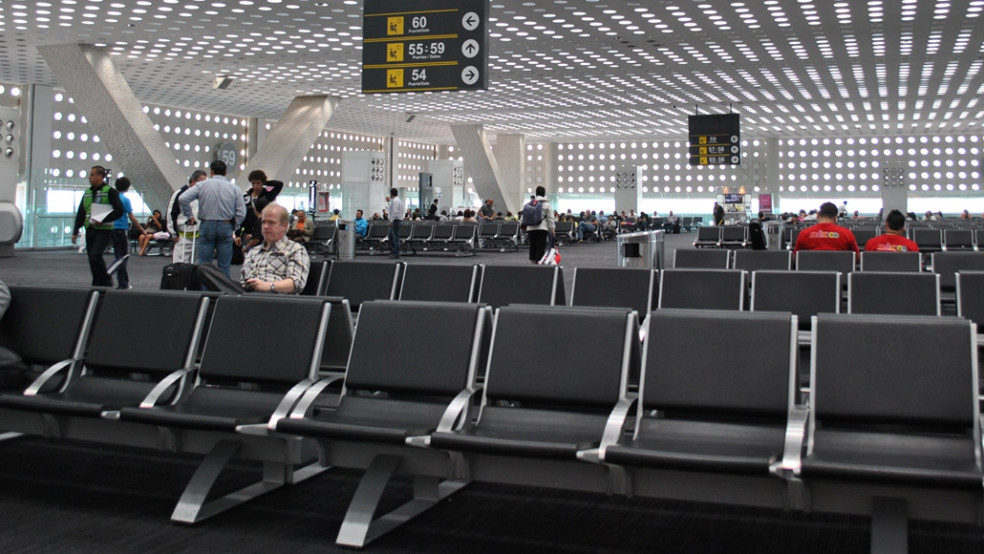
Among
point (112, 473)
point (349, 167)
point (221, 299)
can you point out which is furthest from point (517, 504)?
point (349, 167)

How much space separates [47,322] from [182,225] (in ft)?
17.1

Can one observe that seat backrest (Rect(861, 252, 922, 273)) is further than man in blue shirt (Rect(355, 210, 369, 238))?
No

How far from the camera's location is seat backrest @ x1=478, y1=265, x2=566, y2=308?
18.3 feet

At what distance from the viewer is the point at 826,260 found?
24.0 feet

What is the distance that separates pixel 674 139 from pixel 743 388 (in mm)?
45061

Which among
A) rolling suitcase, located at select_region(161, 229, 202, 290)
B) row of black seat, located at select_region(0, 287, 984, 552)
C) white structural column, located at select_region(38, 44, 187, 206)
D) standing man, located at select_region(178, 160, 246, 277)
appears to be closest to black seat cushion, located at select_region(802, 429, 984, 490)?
row of black seat, located at select_region(0, 287, 984, 552)

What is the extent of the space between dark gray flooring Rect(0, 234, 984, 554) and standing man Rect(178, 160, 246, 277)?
14.9 ft

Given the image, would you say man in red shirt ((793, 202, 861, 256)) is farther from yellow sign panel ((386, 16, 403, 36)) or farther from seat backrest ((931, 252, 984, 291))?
yellow sign panel ((386, 16, 403, 36))

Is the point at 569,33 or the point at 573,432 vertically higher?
the point at 569,33

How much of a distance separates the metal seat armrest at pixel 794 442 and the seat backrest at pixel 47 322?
3.21 metres

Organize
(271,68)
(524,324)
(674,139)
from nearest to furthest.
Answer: (524,324) < (271,68) < (674,139)

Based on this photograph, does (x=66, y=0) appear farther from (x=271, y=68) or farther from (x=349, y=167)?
(x=349, y=167)

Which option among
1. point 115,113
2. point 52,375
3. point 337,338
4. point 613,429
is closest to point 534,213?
point 115,113

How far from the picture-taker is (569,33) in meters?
18.5
